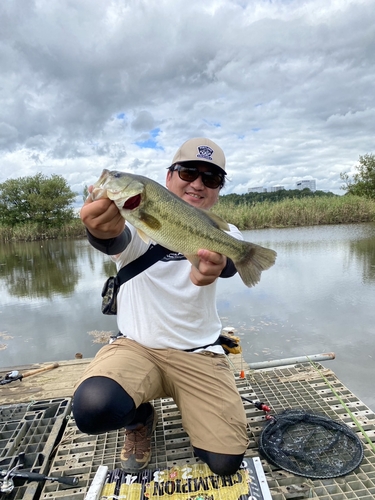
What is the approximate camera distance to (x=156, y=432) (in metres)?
2.52

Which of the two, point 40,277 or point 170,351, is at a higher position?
point 170,351

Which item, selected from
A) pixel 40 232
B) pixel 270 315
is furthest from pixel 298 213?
pixel 40 232

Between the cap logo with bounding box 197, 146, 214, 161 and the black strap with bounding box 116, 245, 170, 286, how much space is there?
76 cm

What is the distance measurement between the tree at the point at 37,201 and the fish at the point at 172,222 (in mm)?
30113

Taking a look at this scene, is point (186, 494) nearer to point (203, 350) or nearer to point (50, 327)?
point (203, 350)

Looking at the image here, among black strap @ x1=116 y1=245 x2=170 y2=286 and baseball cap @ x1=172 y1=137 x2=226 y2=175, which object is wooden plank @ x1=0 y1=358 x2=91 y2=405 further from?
baseball cap @ x1=172 y1=137 x2=226 y2=175

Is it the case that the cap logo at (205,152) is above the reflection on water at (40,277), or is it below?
above

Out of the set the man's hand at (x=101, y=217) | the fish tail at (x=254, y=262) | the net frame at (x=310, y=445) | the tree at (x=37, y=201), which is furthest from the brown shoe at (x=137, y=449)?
the tree at (x=37, y=201)

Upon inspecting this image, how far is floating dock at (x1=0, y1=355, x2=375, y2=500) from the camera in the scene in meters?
1.98

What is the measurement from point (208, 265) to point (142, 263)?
549 mm

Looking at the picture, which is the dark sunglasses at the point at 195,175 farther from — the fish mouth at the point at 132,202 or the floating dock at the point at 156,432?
the floating dock at the point at 156,432

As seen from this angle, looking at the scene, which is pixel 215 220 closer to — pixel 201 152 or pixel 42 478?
pixel 201 152

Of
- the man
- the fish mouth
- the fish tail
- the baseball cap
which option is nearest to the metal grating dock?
the man

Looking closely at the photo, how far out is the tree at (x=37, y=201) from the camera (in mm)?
31359
